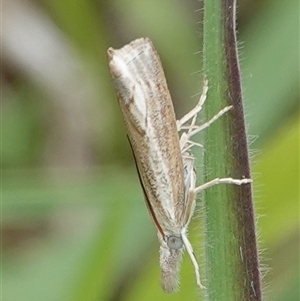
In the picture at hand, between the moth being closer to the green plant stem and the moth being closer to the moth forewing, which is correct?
the moth forewing

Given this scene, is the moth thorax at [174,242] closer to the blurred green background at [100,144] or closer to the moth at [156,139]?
the moth at [156,139]

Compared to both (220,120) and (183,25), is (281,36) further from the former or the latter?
(220,120)

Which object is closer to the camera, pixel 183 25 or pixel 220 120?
pixel 220 120

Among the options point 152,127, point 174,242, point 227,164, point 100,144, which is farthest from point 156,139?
point 100,144

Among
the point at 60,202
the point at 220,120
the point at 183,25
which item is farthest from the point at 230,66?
the point at 183,25

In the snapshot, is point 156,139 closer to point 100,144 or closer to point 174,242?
point 174,242

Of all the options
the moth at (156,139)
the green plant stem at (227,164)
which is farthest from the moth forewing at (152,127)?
the green plant stem at (227,164)
